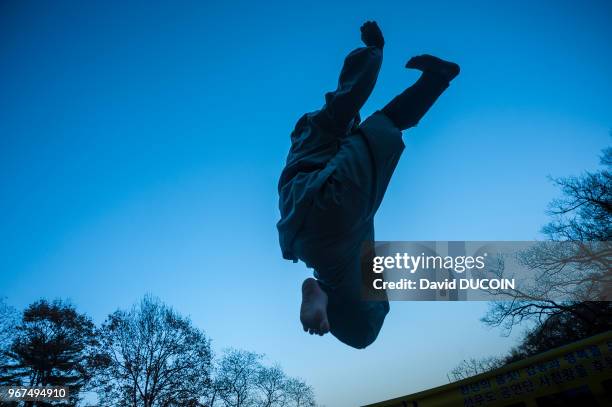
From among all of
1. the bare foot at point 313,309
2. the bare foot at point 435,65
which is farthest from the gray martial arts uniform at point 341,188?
the bare foot at point 435,65

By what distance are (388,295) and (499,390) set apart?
4.83 feet

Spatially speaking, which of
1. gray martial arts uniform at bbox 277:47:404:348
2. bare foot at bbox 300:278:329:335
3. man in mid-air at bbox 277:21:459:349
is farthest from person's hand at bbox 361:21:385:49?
bare foot at bbox 300:278:329:335

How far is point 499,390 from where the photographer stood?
193 centimetres

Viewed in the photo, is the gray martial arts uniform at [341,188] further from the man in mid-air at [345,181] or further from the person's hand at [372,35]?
the person's hand at [372,35]

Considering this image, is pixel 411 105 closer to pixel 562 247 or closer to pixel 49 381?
pixel 562 247

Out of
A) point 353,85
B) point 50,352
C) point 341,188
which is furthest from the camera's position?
point 50,352

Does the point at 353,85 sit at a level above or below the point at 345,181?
above

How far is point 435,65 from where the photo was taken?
2871 millimetres

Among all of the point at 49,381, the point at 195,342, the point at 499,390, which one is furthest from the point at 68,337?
the point at 499,390

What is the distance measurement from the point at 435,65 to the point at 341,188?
1.36 metres

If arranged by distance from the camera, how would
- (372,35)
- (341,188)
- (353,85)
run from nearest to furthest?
(341,188) < (353,85) < (372,35)

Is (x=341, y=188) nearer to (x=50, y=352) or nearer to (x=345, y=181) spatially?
(x=345, y=181)

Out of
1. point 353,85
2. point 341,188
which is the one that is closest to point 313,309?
point 341,188

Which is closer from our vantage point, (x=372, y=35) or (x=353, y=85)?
(x=353, y=85)
